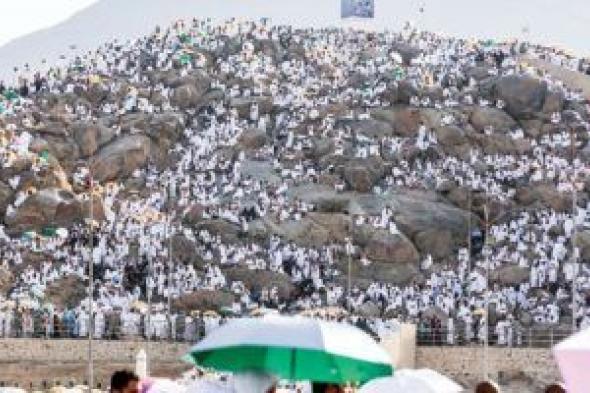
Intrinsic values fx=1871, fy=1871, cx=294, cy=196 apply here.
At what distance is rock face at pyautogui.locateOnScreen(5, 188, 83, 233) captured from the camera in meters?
58.3

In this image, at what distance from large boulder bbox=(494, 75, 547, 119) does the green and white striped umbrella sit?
52.8 m

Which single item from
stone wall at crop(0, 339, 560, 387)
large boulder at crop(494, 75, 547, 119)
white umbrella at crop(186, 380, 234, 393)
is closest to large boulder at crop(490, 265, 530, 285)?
stone wall at crop(0, 339, 560, 387)

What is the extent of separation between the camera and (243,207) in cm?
5984

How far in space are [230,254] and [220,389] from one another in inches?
1714

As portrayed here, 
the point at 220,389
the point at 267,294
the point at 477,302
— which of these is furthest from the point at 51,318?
the point at 220,389

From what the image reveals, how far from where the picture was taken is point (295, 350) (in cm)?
1350

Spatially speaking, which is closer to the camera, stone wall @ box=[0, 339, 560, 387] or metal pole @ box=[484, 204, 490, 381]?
metal pole @ box=[484, 204, 490, 381]

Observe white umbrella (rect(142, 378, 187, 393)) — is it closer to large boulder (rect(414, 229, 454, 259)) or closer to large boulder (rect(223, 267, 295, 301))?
large boulder (rect(223, 267, 295, 301))

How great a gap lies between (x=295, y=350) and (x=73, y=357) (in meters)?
34.2

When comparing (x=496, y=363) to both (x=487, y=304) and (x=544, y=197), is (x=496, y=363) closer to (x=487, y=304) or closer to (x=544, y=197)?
(x=487, y=304)

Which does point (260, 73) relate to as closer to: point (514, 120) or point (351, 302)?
point (514, 120)

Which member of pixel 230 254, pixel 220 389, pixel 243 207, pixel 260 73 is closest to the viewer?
pixel 220 389

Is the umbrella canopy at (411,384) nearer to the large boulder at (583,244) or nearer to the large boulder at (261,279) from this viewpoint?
the large boulder at (261,279)

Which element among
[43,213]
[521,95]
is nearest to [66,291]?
[43,213]
